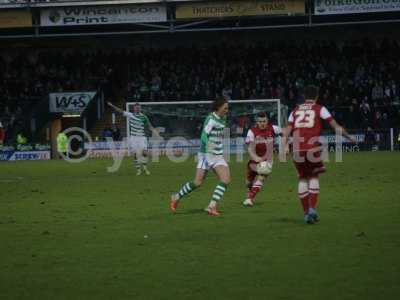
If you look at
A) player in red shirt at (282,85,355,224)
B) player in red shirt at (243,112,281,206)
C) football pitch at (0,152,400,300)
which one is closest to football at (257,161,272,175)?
player in red shirt at (243,112,281,206)

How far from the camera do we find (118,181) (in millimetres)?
23953

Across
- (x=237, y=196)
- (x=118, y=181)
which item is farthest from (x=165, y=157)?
(x=237, y=196)

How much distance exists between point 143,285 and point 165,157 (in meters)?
30.5

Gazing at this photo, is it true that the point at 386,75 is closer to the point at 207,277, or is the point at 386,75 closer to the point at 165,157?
the point at 165,157

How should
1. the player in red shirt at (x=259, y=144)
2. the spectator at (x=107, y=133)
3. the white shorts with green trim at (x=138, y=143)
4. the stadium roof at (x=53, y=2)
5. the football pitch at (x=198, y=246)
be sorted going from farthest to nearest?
the stadium roof at (x=53, y=2) → the spectator at (x=107, y=133) → the white shorts with green trim at (x=138, y=143) → the player in red shirt at (x=259, y=144) → the football pitch at (x=198, y=246)

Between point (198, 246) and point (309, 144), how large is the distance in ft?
9.32

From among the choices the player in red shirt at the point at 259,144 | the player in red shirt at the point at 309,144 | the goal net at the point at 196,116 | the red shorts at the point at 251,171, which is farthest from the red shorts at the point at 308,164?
the goal net at the point at 196,116

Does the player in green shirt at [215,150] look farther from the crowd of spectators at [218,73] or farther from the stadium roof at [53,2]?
the stadium roof at [53,2]

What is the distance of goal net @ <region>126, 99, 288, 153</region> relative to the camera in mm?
38844

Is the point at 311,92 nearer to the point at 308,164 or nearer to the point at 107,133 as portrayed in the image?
the point at 308,164

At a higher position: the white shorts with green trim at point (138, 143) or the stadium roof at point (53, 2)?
the stadium roof at point (53, 2)

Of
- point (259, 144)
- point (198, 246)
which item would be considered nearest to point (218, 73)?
point (259, 144)

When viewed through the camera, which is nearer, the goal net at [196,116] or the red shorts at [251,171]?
the red shorts at [251,171]

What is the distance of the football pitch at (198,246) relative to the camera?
8008mm
